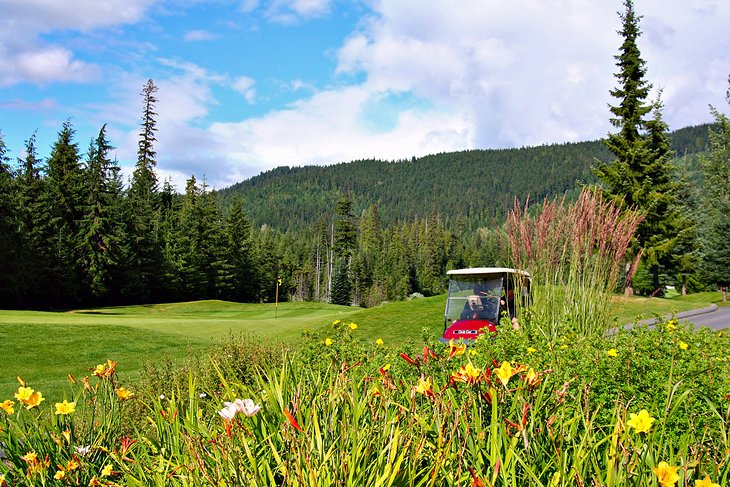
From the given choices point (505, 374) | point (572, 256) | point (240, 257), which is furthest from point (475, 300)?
point (240, 257)

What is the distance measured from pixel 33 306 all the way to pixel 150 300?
9.55 m

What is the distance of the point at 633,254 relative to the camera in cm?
2800

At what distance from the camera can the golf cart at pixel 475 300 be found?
9.59 m

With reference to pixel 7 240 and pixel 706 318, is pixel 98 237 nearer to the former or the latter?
pixel 7 240

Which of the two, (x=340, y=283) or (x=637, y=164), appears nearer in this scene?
(x=637, y=164)

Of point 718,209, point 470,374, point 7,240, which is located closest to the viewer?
point 470,374

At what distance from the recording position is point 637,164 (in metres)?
28.1

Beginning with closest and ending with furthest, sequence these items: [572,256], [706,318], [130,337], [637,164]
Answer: [572,256]
[130,337]
[706,318]
[637,164]

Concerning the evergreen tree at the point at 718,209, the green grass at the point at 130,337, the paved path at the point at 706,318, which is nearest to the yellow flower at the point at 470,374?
the green grass at the point at 130,337

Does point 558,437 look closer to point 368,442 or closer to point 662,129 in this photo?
point 368,442

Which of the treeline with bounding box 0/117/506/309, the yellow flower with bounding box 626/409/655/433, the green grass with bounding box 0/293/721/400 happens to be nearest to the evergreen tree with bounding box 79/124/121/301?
the treeline with bounding box 0/117/506/309

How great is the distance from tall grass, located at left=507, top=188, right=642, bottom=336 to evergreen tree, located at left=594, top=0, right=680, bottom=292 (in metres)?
22.0

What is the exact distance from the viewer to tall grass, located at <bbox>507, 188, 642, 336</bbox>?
23.1 ft

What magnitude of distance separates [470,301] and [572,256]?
305 cm
